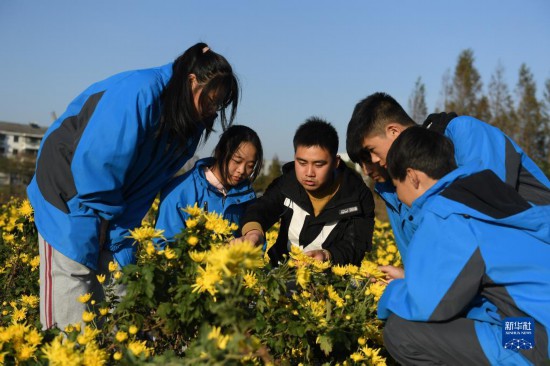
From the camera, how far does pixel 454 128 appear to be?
2930 millimetres

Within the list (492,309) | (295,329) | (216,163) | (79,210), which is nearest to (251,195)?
(216,163)

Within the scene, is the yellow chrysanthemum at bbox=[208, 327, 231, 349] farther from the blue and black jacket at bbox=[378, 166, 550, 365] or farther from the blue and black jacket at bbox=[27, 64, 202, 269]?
the blue and black jacket at bbox=[27, 64, 202, 269]

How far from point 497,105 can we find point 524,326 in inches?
1101

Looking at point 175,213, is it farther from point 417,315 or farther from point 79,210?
point 417,315

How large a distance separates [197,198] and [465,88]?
28.4m

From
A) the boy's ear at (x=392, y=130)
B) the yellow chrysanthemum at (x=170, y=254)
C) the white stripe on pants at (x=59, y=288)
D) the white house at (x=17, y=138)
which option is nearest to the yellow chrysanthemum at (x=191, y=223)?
the yellow chrysanthemum at (x=170, y=254)

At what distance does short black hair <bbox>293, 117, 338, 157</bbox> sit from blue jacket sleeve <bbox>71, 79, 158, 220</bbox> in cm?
117

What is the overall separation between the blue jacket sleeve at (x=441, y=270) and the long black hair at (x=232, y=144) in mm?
1616

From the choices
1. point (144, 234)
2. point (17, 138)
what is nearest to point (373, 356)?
point (144, 234)

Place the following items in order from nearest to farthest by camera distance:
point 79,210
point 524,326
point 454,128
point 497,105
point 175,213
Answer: point 524,326
point 79,210
point 454,128
point 175,213
point 497,105

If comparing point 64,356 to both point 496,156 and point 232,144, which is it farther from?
point 496,156

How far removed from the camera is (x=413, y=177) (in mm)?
2414

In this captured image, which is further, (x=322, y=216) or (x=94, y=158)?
(x=322, y=216)

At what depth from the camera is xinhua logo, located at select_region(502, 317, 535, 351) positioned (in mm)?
2109
